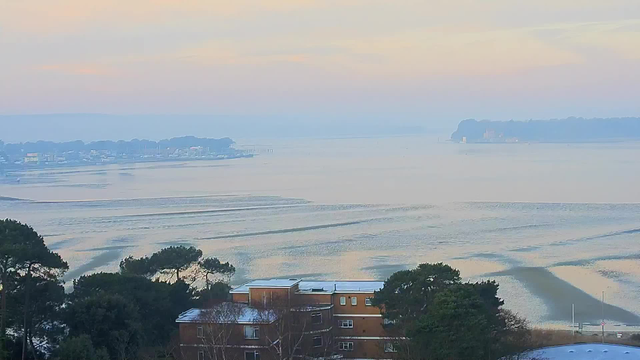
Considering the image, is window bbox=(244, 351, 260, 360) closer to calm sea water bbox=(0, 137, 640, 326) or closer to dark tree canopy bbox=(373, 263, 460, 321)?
dark tree canopy bbox=(373, 263, 460, 321)

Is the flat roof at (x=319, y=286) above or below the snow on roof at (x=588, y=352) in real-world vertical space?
above

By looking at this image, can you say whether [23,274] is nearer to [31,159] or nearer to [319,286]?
[319,286]

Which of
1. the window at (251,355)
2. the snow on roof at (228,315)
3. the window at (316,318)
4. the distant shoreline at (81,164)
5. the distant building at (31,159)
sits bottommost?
the window at (251,355)

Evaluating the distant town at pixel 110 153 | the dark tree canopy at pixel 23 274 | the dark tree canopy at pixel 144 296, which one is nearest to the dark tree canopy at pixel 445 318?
the dark tree canopy at pixel 144 296

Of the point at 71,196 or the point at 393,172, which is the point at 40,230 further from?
the point at 393,172

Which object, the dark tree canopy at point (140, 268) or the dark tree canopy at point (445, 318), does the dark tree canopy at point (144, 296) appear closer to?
the dark tree canopy at point (140, 268)

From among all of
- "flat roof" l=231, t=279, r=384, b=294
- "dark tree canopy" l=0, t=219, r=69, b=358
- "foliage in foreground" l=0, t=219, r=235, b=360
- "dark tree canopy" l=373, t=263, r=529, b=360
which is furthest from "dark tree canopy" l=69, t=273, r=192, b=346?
"dark tree canopy" l=373, t=263, r=529, b=360

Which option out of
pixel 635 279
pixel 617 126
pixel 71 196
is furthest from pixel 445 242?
pixel 617 126
